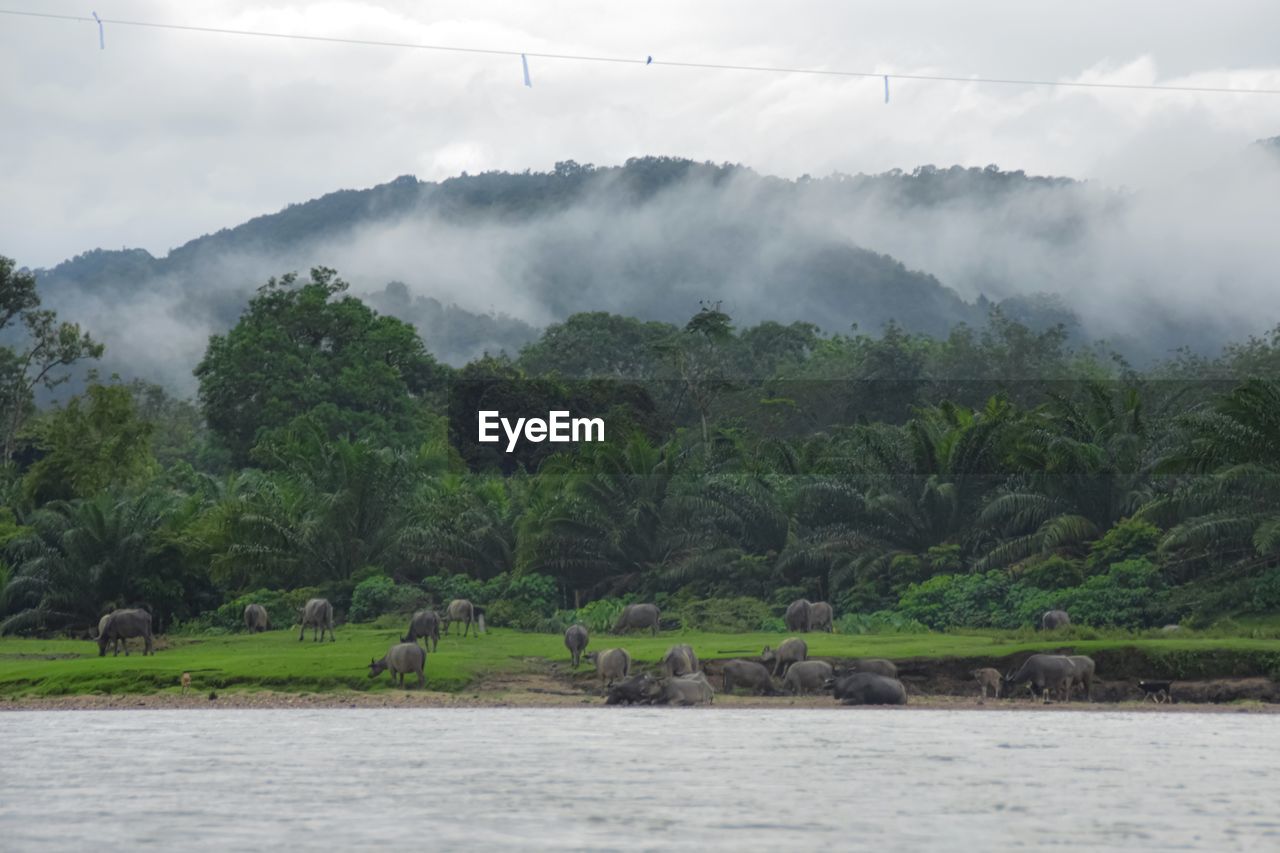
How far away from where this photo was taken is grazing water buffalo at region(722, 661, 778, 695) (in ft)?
101

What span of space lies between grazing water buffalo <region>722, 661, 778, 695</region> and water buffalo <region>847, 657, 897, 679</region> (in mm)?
1557

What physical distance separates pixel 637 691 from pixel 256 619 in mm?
15388

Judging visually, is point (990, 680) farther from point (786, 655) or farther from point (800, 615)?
point (800, 615)

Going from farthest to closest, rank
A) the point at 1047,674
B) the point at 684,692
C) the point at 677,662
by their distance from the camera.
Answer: the point at 677,662, the point at 684,692, the point at 1047,674

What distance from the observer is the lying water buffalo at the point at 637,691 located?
1154 inches

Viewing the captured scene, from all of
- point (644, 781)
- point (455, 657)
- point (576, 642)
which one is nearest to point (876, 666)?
point (576, 642)

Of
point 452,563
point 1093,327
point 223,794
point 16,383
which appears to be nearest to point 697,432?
point 452,563

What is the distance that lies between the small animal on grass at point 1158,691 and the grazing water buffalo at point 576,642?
10475 mm

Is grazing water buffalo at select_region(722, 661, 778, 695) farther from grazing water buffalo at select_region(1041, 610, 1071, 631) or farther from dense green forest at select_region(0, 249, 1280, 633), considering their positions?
dense green forest at select_region(0, 249, 1280, 633)

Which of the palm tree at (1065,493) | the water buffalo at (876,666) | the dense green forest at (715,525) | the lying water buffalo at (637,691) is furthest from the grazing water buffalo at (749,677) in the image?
the palm tree at (1065,493)

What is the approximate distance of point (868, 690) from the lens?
95.8ft

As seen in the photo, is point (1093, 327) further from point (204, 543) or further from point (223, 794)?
point (223, 794)

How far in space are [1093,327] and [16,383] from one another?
145m

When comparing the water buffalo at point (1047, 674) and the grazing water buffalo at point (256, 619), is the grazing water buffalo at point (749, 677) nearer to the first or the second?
the water buffalo at point (1047, 674)
